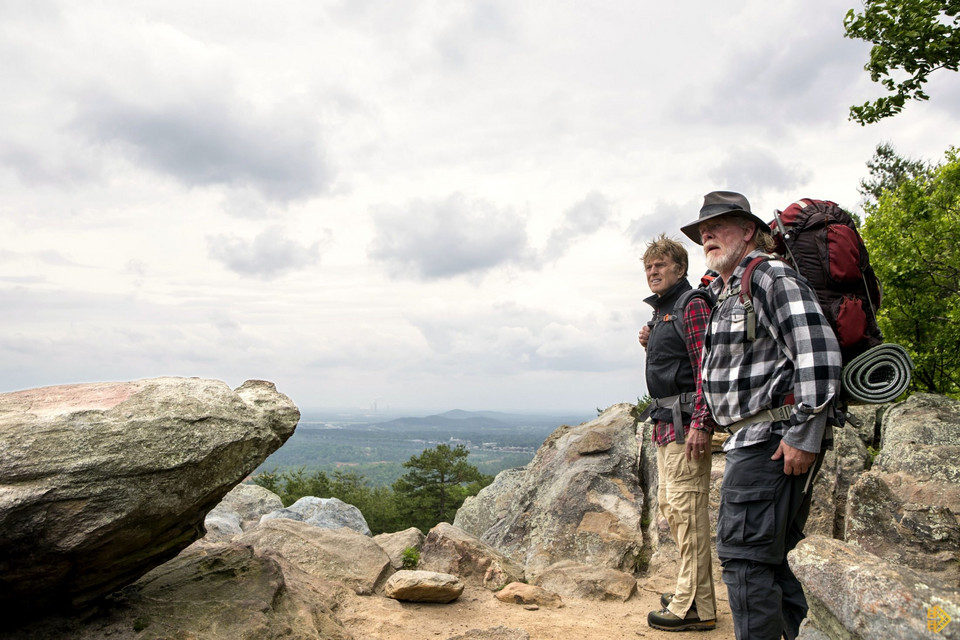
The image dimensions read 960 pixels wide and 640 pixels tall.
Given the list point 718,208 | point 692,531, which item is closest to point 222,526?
point 692,531

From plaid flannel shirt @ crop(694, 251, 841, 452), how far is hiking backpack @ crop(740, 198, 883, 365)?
15 cm

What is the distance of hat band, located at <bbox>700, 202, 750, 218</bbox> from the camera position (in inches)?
187

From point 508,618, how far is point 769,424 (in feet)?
13.2

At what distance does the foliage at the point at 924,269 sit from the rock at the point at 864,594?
1062 centimetres

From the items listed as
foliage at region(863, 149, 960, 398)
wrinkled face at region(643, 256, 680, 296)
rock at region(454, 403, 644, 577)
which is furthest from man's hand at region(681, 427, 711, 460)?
foliage at region(863, 149, 960, 398)

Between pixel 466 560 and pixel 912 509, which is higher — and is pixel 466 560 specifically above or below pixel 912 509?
below

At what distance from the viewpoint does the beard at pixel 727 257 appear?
4840 millimetres

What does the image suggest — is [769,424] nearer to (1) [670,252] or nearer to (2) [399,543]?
(1) [670,252]

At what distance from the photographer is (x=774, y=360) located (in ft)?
14.1

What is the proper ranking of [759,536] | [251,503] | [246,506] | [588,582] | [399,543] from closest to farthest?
[759,536] → [588,582] → [399,543] → [246,506] → [251,503]

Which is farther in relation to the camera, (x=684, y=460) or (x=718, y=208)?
(x=684, y=460)

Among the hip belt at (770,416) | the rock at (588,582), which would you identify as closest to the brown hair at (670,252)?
the hip belt at (770,416)

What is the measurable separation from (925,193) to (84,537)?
16786 mm

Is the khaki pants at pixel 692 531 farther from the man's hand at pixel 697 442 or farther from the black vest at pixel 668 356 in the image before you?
the black vest at pixel 668 356
